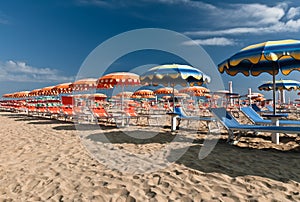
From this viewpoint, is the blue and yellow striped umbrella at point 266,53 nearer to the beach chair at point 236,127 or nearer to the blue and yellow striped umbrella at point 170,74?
the blue and yellow striped umbrella at point 170,74

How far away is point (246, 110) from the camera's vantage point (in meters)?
6.16

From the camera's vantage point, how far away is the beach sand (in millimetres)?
2439

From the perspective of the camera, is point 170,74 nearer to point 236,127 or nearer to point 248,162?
point 236,127

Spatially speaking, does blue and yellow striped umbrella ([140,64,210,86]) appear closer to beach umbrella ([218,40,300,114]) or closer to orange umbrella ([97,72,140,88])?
beach umbrella ([218,40,300,114])

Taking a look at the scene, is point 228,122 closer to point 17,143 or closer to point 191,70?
point 191,70

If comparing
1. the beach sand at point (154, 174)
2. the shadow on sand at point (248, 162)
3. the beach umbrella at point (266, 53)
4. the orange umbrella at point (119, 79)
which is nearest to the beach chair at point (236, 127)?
the beach sand at point (154, 174)

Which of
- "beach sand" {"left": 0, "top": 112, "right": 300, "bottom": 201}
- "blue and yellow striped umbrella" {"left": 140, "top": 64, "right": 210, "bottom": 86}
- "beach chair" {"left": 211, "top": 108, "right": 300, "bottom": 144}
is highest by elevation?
"blue and yellow striped umbrella" {"left": 140, "top": 64, "right": 210, "bottom": 86}

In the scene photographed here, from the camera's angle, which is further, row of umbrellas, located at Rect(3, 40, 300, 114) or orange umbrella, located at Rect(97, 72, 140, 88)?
orange umbrella, located at Rect(97, 72, 140, 88)

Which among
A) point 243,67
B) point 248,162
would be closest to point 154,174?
point 248,162

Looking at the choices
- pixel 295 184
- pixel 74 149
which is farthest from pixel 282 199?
pixel 74 149

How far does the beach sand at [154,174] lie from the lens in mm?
2439

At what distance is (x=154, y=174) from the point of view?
3.01 metres

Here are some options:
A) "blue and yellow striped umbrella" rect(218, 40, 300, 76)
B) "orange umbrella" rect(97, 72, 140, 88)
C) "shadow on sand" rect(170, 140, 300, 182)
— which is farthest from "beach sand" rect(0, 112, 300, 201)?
"orange umbrella" rect(97, 72, 140, 88)

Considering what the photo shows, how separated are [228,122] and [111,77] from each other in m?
4.06
